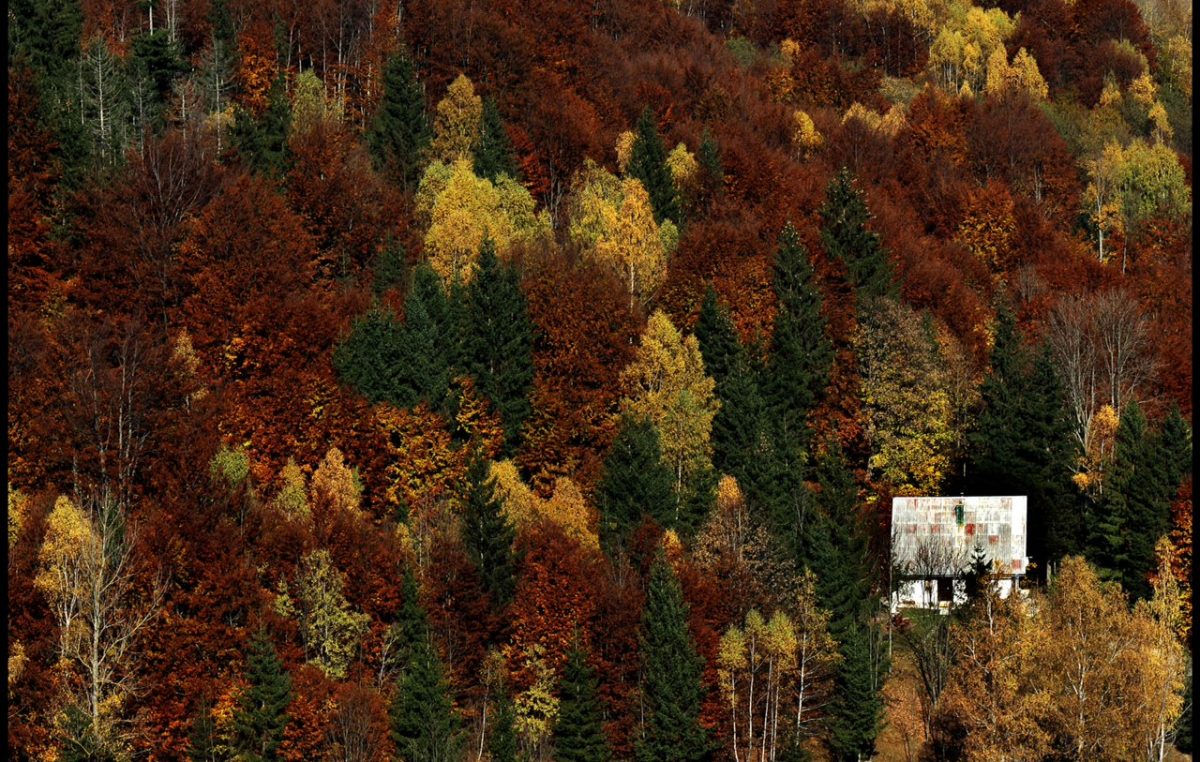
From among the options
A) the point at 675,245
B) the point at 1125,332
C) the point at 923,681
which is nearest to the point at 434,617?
the point at 923,681

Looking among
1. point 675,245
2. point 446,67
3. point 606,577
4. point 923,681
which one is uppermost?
point 446,67

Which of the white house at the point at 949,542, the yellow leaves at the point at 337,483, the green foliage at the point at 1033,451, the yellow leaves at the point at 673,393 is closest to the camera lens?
the yellow leaves at the point at 337,483

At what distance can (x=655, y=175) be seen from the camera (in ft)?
389

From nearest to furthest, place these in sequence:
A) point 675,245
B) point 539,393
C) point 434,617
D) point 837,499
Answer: point 434,617
point 837,499
point 539,393
point 675,245

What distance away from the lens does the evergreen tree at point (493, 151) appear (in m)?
117

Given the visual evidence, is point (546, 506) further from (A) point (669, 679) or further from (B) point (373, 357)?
(A) point (669, 679)

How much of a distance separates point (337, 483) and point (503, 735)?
56.3 ft

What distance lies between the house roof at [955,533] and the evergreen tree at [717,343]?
12.5 meters

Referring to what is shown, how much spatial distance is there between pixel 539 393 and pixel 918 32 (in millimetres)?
115211

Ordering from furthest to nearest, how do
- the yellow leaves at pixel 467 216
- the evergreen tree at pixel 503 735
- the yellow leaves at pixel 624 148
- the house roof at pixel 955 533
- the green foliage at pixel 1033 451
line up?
the yellow leaves at pixel 624 148
the yellow leaves at pixel 467 216
the green foliage at pixel 1033 451
the house roof at pixel 955 533
the evergreen tree at pixel 503 735

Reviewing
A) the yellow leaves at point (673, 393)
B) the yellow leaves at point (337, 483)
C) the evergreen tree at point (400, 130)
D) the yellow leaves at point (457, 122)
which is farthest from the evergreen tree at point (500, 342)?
the yellow leaves at point (457, 122)

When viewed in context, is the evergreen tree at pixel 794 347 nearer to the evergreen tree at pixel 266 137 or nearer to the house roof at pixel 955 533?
the house roof at pixel 955 533

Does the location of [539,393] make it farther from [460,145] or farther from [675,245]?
[460,145]

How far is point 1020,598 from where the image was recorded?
67.8 metres
